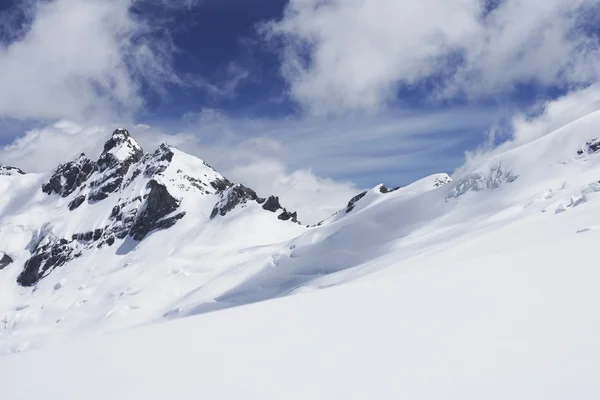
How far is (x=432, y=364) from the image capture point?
6508 millimetres

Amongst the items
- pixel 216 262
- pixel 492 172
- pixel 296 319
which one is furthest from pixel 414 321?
pixel 216 262

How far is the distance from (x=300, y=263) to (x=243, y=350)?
76470mm

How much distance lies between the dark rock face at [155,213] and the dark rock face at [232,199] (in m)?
13.3

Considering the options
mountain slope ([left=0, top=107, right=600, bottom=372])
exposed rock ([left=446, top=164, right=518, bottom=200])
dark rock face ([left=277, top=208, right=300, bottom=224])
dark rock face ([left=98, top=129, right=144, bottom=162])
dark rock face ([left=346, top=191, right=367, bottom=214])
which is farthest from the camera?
→ dark rock face ([left=98, top=129, right=144, bottom=162])

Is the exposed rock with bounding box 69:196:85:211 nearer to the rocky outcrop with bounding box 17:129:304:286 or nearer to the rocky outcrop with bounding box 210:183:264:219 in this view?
the rocky outcrop with bounding box 17:129:304:286

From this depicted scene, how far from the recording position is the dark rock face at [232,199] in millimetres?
144000

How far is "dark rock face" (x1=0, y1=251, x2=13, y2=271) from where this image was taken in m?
170

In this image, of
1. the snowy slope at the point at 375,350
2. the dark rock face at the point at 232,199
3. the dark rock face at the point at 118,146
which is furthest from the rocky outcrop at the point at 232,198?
the snowy slope at the point at 375,350

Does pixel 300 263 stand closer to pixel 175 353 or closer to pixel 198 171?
pixel 175 353

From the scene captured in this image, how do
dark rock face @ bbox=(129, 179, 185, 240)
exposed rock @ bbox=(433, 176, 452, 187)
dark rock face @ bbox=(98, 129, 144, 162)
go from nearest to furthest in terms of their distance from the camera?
exposed rock @ bbox=(433, 176, 452, 187) → dark rock face @ bbox=(129, 179, 185, 240) → dark rock face @ bbox=(98, 129, 144, 162)

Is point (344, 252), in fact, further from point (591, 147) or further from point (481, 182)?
point (591, 147)

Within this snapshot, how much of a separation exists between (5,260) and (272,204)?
359 feet

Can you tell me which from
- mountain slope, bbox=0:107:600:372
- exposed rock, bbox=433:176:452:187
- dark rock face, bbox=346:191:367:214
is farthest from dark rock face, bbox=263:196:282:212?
exposed rock, bbox=433:176:452:187

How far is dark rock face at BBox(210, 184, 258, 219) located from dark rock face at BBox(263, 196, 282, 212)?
750cm
